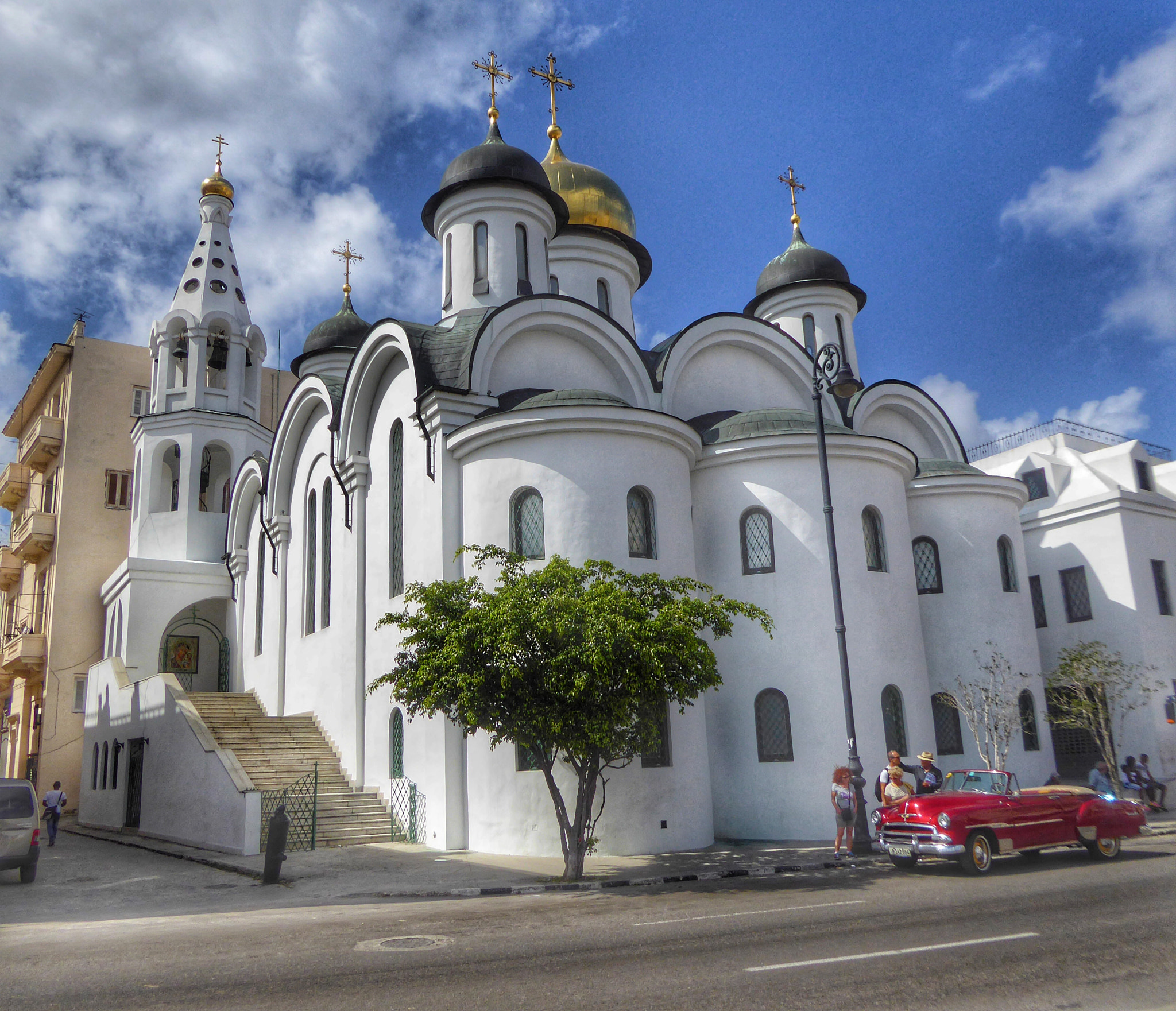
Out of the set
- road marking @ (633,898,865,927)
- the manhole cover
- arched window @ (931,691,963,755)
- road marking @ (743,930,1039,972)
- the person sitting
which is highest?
arched window @ (931,691,963,755)

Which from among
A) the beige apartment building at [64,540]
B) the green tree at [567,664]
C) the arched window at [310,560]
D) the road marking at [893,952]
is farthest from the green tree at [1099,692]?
the beige apartment building at [64,540]

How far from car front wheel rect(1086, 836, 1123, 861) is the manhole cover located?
27.8ft

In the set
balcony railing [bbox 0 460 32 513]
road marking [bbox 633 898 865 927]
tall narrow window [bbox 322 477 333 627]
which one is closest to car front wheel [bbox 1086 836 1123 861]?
road marking [bbox 633 898 865 927]

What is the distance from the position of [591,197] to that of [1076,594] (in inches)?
607

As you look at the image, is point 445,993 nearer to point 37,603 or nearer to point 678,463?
point 678,463

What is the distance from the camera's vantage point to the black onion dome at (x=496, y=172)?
22594 mm

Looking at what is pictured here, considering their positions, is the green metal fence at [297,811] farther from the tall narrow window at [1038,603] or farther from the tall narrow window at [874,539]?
the tall narrow window at [1038,603]

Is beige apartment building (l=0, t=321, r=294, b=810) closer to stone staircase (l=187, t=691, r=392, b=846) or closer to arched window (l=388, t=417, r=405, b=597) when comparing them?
stone staircase (l=187, t=691, r=392, b=846)

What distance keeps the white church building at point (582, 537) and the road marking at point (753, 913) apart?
5523 millimetres

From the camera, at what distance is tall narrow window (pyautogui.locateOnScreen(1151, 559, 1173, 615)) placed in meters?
22.7

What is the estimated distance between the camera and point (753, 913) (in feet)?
30.2

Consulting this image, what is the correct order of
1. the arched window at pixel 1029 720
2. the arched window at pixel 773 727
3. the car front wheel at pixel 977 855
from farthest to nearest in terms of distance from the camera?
1. the arched window at pixel 1029 720
2. the arched window at pixel 773 727
3. the car front wheel at pixel 977 855

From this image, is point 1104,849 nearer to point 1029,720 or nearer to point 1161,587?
point 1029,720

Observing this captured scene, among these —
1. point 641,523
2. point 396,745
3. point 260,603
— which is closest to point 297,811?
point 396,745
